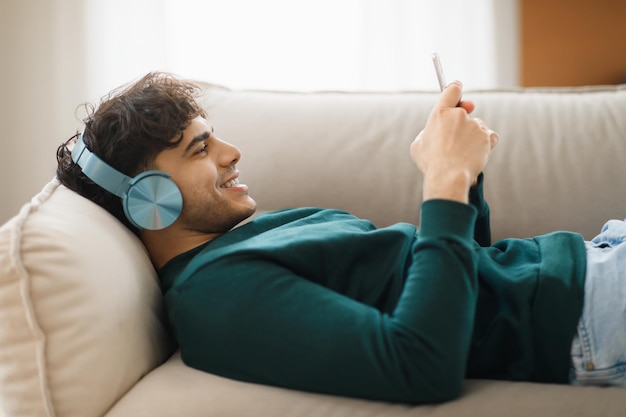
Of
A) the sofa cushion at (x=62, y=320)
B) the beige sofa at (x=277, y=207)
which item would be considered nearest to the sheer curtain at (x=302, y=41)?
the beige sofa at (x=277, y=207)

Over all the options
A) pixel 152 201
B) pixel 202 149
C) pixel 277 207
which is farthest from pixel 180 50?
pixel 152 201

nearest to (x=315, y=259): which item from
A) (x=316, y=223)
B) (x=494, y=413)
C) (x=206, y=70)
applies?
(x=316, y=223)

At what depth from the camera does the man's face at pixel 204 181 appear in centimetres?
122

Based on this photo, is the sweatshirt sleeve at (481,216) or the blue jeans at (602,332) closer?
the blue jeans at (602,332)

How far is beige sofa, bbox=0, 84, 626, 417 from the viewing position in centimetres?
95

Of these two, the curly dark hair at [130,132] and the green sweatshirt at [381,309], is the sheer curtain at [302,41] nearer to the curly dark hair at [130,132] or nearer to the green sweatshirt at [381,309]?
the curly dark hair at [130,132]

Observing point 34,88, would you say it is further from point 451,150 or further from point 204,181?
point 451,150

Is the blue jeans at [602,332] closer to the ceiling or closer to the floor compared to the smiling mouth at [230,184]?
closer to the floor

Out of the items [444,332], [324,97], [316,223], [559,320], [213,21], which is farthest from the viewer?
[213,21]

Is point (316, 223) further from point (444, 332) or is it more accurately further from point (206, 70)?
point (206, 70)

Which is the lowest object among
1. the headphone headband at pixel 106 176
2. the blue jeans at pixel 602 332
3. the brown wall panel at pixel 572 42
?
the blue jeans at pixel 602 332

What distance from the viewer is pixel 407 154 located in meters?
1.57

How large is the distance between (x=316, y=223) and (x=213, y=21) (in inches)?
55.8

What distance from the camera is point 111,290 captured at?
1.03 m
